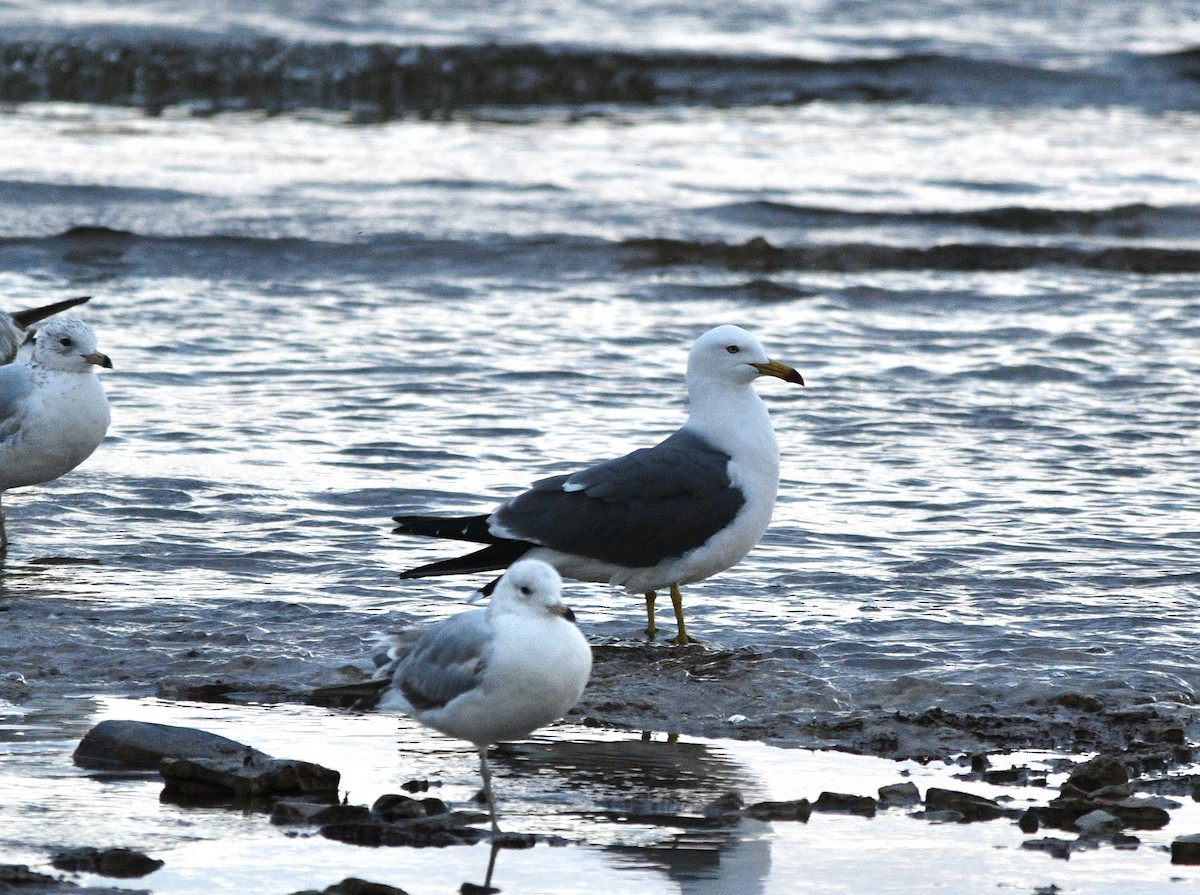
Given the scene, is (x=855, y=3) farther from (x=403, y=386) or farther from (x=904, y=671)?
(x=904, y=671)

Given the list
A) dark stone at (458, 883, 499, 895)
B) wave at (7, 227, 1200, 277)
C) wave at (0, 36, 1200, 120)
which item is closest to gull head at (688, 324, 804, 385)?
dark stone at (458, 883, 499, 895)

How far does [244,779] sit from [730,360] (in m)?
2.59

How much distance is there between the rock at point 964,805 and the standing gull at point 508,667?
881 mm

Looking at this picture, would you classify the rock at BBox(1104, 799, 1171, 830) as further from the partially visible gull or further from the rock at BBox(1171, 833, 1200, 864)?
the partially visible gull

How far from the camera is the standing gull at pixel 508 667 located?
420 cm

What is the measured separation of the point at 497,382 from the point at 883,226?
6.30 meters

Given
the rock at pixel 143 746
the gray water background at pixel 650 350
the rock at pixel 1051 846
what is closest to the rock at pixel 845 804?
the rock at pixel 1051 846

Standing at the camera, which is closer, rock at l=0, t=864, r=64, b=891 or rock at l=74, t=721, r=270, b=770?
rock at l=0, t=864, r=64, b=891

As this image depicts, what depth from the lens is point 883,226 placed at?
1483 centimetres

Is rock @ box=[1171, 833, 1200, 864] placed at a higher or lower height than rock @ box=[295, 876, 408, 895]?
lower

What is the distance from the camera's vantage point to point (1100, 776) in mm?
4375

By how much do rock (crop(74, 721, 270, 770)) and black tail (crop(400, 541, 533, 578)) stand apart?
1420 mm

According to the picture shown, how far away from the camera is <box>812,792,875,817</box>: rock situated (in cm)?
427

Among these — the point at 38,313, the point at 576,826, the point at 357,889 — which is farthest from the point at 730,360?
the point at 38,313
